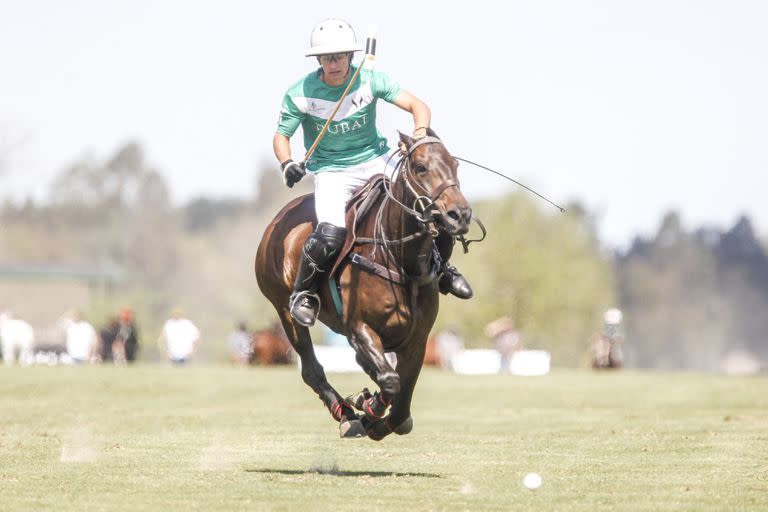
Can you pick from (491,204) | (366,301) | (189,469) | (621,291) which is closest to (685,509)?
(366,301)

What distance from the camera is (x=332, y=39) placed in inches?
513

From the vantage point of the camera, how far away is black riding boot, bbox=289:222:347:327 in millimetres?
12906

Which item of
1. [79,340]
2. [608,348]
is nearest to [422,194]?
[79,340]

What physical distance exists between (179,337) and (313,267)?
30.8 meters

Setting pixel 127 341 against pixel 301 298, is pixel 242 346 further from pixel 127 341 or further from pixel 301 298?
pixel 301 298

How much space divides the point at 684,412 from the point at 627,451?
870 centimetres

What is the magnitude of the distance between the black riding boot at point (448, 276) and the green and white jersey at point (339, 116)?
4.23 ft

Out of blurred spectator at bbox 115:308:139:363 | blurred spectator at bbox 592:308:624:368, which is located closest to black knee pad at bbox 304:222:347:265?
blurred spectator at bbox 115:308:139:363

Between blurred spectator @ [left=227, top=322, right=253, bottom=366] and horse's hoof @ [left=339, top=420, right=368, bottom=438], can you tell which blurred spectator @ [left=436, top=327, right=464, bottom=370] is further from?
horse's hoof @ [left=339, top=420, right=368, bottom=438]

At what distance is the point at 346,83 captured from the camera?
13.3 metres

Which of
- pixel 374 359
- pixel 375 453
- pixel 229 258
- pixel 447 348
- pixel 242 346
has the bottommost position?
pixel 375 453

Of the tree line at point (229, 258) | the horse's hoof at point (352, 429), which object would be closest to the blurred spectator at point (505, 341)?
the horse's hoof at point (352, 429)

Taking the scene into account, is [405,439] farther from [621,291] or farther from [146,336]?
[621,291]

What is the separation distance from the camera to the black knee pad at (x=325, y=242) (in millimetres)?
12883
